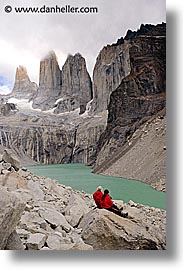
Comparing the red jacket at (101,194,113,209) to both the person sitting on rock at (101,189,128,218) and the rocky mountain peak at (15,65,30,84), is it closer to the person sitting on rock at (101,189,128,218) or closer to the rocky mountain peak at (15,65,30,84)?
the person sitting on rock at (101,189,128,218)

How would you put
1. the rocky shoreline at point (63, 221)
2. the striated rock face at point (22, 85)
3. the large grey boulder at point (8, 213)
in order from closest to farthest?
1. the large grey boulder at point (8, 213)
2. the rocky shoreline at point (63, 221)
3. the striated rock face at point (22, 85)

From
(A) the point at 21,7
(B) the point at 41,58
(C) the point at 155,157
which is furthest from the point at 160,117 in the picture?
(A) the point at 21,7

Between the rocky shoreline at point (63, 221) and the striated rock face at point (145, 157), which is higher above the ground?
the striated rock face at point (145, 157)

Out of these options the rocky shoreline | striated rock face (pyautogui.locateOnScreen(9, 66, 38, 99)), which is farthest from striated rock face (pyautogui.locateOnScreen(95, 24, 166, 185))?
striated rock face (pyautogui.locateOnScreen(9, 66, 38, 99))

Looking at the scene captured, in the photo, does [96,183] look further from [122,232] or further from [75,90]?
[75,90]

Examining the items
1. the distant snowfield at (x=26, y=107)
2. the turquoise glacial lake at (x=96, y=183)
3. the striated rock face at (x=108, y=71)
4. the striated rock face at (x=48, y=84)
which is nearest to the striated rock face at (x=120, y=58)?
the striated rock face at (x=108, y=71)

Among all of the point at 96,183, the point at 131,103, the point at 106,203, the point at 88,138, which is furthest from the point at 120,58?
the point at 106,203

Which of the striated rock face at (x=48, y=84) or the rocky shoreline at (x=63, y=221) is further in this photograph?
the striated rock face at (x=48, y=84)

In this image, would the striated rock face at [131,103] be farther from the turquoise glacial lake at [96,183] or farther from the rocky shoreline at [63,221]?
the rocky shoreline at [63,221]
